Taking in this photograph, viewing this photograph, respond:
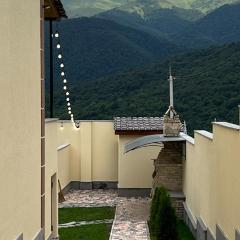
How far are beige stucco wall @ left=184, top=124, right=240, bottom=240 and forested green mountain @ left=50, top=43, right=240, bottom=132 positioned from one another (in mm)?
13460

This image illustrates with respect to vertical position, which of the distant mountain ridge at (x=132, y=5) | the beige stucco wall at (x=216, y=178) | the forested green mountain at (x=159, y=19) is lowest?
the beige stucco wall at (x=216, y=178)

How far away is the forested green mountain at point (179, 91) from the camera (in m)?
28.8

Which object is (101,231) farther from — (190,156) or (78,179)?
(78,179)

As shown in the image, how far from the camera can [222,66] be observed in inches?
1340

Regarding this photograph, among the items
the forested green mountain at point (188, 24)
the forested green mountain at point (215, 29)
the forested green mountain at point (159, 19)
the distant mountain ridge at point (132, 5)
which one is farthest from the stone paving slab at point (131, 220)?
the distant mountain ridge at point (132, 5)

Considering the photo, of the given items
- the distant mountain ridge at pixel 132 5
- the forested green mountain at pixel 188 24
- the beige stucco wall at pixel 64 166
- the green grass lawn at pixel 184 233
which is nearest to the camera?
the green grass lawn at pixel 184 233

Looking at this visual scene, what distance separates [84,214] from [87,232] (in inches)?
97.0

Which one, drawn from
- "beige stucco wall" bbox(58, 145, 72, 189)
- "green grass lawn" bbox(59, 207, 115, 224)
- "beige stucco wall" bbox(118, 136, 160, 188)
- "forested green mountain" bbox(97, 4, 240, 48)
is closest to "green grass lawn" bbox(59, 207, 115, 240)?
"green grass lawn" bbox(59, 207, 115, 224)

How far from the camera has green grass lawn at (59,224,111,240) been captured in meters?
12.8

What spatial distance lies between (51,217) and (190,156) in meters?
4.75
